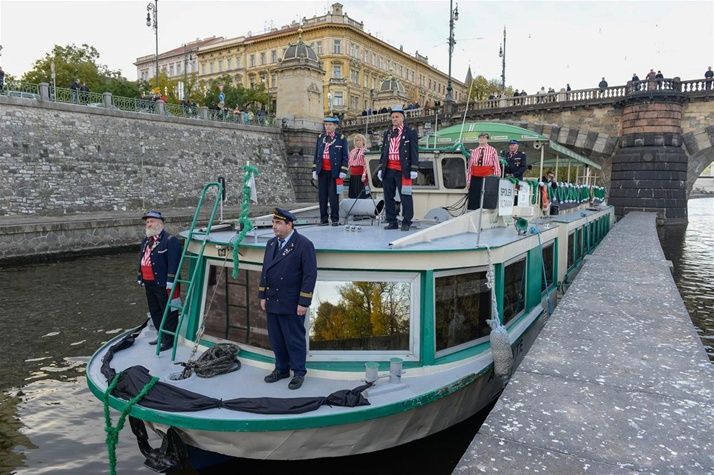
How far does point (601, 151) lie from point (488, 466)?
3418 centimetres

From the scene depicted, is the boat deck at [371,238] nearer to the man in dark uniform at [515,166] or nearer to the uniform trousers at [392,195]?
the uniform trousers at [392,195]

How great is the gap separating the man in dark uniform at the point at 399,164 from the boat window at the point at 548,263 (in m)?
2.95

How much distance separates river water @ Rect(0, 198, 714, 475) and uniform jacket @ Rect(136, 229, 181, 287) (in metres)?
2.01

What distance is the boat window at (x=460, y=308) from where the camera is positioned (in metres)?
5.60

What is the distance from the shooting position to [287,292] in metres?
4.94

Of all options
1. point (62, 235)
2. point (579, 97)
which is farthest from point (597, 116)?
point (62, 235)

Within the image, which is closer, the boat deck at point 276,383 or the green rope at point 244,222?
the boat deck at point 276,383

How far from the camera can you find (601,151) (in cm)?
3341

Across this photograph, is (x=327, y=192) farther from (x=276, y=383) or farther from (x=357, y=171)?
(x=276, y=383)

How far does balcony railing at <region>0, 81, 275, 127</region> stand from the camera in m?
23.9

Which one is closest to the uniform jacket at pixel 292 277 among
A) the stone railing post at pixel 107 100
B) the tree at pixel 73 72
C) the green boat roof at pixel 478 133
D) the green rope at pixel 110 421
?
the green rope at pixel 110 421

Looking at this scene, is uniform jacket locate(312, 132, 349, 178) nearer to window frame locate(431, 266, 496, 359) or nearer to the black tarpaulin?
window frame locate(431, 266, 496, 359)

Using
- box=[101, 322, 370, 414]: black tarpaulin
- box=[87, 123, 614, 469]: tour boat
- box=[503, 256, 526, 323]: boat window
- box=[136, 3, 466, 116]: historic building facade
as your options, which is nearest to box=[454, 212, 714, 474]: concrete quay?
box=[503, 256, 526, 323]: boat window

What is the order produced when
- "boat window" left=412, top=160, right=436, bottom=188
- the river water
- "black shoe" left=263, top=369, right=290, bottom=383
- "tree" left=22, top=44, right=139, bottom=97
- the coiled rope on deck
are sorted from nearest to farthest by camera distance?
"black shoe" left=263, top=369, right=290, bottom=383
the coiled rope on deck
the river water
"boat window" left=412, top=160, right=436, bottom=188
"tree" left=22, top=44, right=139, bottom=97
